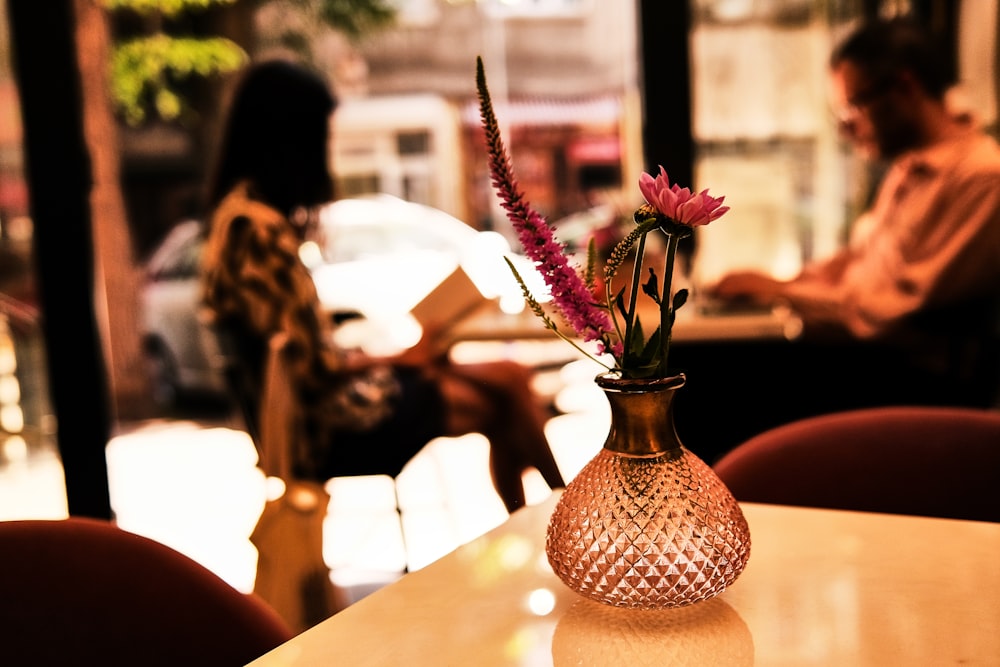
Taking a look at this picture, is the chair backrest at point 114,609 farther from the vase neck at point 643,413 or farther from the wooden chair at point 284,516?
the wooden chair at point 284,516

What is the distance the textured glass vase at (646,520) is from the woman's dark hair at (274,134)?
1754 millimetres

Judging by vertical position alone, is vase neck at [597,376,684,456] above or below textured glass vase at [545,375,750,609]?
above

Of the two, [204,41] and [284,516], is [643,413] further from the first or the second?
[204,41]

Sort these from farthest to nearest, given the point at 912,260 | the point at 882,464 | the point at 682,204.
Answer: the point at 912,260 → the point at 882,464 → the point at 682,204

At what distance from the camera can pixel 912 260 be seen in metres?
2.34

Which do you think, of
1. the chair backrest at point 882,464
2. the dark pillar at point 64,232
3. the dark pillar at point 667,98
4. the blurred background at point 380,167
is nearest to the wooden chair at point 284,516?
the blurred background at point 380,167

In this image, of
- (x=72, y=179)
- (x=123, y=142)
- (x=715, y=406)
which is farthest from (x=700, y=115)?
(x=123, y=142)

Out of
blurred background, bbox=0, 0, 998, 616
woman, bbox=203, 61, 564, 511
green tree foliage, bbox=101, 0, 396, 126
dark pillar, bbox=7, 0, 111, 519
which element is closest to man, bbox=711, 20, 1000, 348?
blurred background, bbox=0, 0, 998, 616

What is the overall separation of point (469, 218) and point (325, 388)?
3553mm

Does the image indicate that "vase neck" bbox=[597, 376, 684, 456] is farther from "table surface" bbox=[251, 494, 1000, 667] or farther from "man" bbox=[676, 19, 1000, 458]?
"man" bbox=[676, 19, 1000, 458]

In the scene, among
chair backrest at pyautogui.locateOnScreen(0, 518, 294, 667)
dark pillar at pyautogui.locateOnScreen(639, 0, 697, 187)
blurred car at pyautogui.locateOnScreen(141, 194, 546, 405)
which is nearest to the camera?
chair backrest at pyautogui.locateOnScreen(0, 518, 294, 667)

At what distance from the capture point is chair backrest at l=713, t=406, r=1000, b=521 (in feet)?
4.01

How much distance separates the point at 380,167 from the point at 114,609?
5580 millimetres

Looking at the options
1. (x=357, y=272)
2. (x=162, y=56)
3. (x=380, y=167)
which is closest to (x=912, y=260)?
(x=357, y=272)
